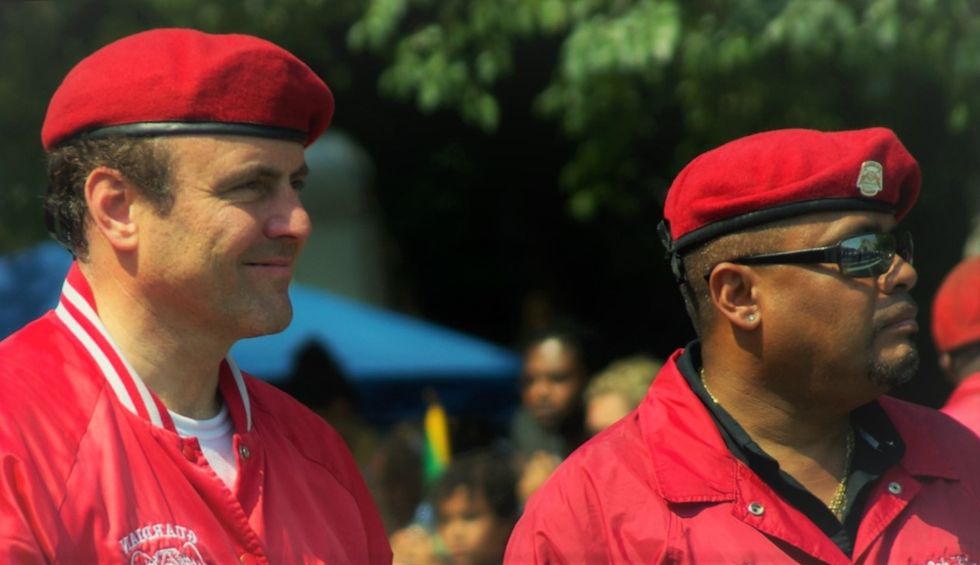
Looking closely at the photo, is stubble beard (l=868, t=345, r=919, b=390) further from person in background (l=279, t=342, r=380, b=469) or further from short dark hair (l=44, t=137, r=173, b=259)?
person in background (l=279, t=342, r=380, b=469)

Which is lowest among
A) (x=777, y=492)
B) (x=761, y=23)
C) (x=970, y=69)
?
(x=777, y=492)

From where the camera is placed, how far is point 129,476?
2.61 metres

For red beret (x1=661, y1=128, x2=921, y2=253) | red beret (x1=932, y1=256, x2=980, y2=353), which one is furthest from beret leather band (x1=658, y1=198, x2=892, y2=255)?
red beret (x1=932, y1=256, x2=980, y2=353)

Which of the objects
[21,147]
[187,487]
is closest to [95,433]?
[187,487]

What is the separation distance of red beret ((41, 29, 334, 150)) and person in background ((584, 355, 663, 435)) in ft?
9.68

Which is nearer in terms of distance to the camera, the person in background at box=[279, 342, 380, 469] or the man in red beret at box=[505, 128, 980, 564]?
the man in red beret at box=[505, 128, 980, 564]

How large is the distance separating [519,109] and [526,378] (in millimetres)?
3600

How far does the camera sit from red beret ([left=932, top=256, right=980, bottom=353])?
4473 mm

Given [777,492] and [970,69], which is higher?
[970,69]

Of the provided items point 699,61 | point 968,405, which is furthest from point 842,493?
point 699,61

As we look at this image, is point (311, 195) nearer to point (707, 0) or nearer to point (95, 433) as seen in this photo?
point (707, 0)

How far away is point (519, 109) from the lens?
9953 mm

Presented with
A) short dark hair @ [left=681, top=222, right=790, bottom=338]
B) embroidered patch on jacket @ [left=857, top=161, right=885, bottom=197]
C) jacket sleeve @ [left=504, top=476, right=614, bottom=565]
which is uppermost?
embroidered patch on jacket @ [left=857, top=161, right=885, bottom=197]

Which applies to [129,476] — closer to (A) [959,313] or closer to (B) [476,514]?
(B) [476,514]
